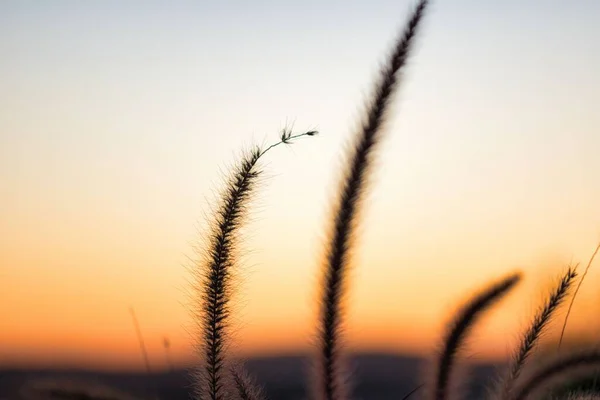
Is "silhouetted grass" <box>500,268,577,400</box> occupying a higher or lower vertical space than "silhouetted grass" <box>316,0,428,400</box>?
lower

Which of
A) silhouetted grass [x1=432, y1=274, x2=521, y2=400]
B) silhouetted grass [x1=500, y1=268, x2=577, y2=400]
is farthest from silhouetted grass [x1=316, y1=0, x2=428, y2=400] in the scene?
silhouetted grass [x1=500, y1=268, x2=577, y2=400]

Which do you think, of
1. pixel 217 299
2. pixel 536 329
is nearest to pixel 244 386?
pixel 217 299

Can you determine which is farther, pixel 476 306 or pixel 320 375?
pixel 476 306

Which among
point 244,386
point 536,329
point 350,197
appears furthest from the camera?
point 536,329

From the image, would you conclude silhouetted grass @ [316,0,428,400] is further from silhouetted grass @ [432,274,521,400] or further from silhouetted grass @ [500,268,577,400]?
silhouetted grass @ [500,268,577,400]

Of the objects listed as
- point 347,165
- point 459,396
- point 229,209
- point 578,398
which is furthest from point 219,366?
point 578,398

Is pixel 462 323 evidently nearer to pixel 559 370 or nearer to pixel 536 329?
pixel 536 329

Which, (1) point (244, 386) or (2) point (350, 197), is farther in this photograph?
(1) point (244, 386)

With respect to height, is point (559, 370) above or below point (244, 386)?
below

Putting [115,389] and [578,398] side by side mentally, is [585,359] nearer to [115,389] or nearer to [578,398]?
[578,398]
